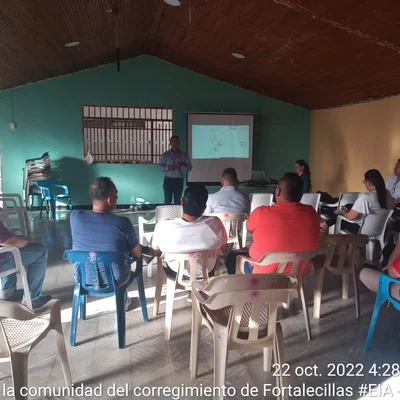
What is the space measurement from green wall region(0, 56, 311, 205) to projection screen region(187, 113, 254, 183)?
227 mm

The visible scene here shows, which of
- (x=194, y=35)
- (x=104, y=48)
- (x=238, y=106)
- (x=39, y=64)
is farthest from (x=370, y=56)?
(x=39, y=64)

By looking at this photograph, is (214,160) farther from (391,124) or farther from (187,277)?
(187,277)

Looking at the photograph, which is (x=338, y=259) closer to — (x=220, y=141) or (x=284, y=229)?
(x=284, y=229)

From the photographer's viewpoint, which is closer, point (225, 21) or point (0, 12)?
point (0, 12)

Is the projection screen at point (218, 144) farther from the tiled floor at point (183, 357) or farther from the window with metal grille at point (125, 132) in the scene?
the tiled floor at point (183, 357)

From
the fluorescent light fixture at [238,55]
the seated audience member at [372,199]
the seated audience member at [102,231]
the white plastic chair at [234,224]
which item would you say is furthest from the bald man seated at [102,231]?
the fluorescent light fixture at [238,55]

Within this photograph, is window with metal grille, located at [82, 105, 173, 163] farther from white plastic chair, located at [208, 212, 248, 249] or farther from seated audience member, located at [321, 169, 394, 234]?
seated audience member, located at [321, 169, 394, 234]

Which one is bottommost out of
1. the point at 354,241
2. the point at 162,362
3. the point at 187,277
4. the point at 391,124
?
the point at 162,362

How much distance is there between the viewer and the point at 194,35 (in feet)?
19.8

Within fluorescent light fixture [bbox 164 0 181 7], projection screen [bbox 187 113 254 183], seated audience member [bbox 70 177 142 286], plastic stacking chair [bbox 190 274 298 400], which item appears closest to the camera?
plastic stacking chair [bbox 190 274 298 400]

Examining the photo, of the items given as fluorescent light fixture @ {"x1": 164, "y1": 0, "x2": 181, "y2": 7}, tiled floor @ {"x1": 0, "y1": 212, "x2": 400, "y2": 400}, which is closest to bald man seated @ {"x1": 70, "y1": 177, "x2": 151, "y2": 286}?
tiled floor @ {"x1": 0, "y1": 212, "x2": 400, "y2": 400}

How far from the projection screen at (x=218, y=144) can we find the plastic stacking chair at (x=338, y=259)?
5721 mm

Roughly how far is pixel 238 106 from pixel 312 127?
192 centimetres

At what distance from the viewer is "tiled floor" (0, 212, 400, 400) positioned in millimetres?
2045
